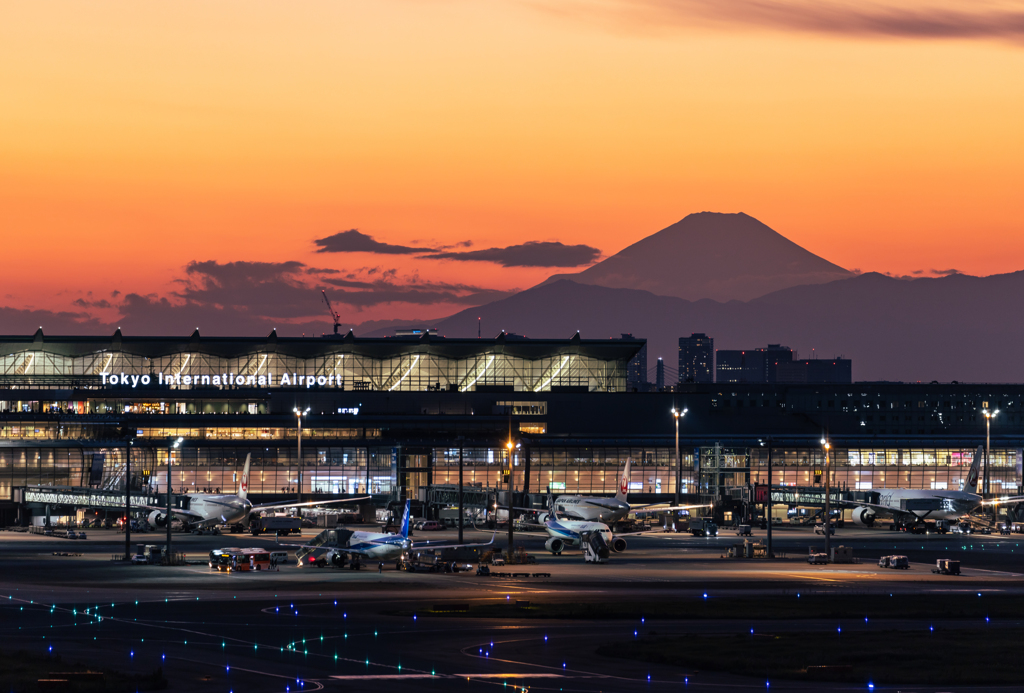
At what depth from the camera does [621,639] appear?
55.6 m

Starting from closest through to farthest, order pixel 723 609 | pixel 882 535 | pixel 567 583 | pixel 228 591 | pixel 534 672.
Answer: pixel 534 672, pixel 723 609, pixel 228 591, pixel 567 583, pixel 882 535

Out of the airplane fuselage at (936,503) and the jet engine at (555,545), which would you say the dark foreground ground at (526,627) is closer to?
the jet engine at (555,545)

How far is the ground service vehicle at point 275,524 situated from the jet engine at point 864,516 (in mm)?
74232

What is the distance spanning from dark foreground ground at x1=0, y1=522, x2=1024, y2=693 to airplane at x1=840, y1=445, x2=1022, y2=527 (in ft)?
184

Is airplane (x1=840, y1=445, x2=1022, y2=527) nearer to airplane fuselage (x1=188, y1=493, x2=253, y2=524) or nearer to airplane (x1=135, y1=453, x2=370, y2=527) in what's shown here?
airplane (x1=135, y1=453, x2=370, y2=527)

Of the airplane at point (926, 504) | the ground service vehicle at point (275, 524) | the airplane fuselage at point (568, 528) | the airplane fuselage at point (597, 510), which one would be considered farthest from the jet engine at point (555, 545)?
the airplane at point (926, 504)

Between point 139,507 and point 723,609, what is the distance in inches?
3985

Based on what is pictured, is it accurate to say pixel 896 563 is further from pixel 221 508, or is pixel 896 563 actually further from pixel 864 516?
pixel 221 508

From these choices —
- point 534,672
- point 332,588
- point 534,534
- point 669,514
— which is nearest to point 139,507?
point 534,534

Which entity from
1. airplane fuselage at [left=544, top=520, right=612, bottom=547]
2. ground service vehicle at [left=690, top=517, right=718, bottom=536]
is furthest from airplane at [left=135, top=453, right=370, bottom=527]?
ground service vehicle at [left=690, top=517, right=718, bottom=536]

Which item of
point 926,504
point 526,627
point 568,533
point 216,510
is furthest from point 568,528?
point 926,504

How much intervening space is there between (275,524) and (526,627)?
84.7m

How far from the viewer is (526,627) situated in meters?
59.1

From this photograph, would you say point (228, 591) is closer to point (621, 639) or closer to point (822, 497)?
point (621, 639)
